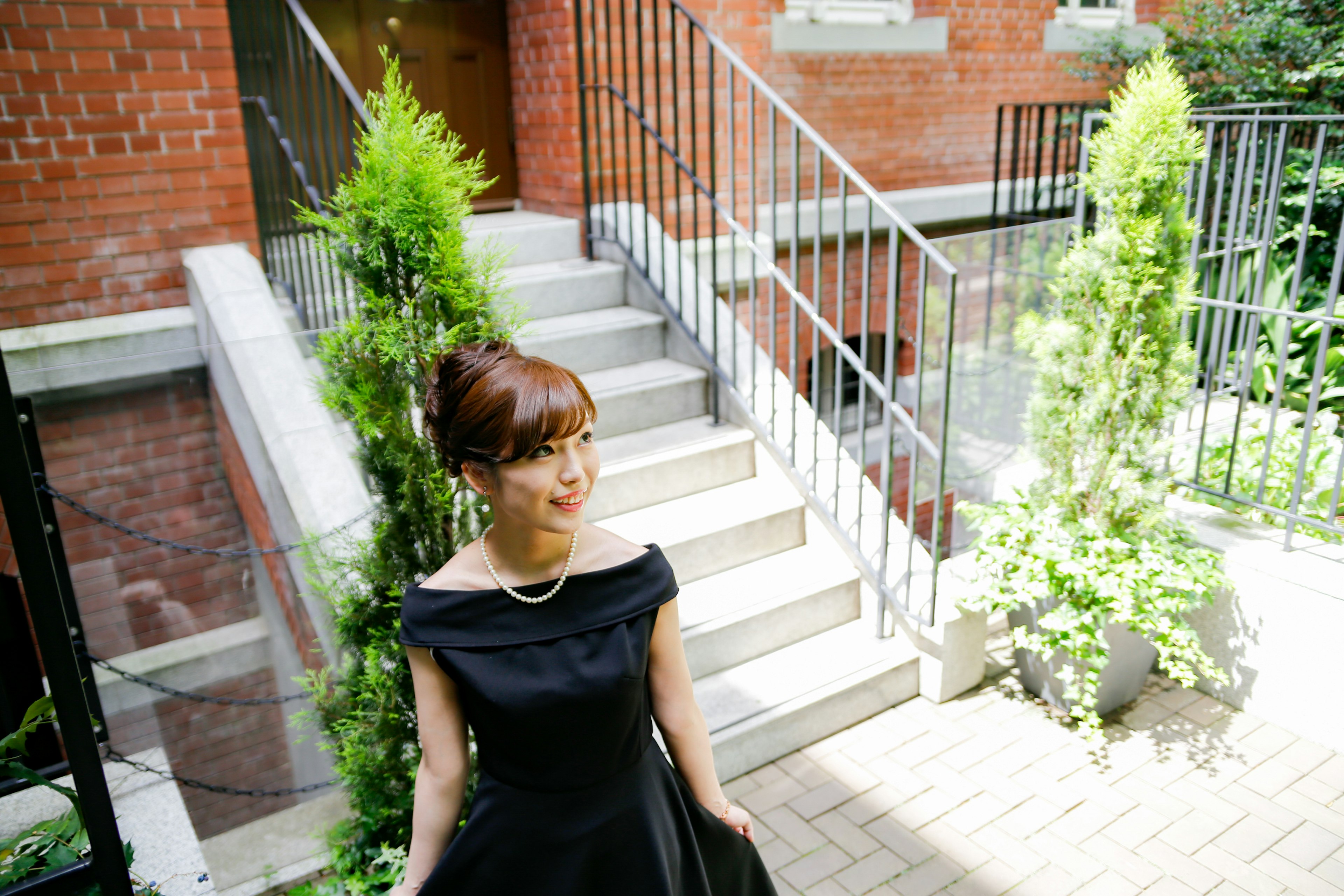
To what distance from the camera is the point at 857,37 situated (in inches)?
267

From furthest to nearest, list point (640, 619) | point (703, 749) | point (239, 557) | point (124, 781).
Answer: point (239, 557) → point (124, 781) → point (703, 749) → point (640, 619)

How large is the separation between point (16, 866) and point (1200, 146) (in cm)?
399

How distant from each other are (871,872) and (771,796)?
0.45 m

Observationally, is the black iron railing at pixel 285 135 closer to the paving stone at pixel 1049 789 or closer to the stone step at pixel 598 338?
the stone step at pixel 598 338

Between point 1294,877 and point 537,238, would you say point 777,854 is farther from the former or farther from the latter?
point 537,238

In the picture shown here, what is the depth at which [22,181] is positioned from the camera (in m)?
3.97

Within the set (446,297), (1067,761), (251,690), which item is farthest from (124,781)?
(1067,761)

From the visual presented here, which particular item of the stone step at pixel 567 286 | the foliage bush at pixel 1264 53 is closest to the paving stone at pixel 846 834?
the stone step at pixel 567 286

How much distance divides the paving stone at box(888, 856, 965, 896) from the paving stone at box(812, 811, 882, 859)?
139mm

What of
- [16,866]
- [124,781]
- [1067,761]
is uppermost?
[16,866]

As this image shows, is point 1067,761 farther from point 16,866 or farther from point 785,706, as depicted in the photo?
point 16,866

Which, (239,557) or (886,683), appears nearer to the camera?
(239,557)

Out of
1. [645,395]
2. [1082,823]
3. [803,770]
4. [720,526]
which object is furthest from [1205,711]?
[645,395]

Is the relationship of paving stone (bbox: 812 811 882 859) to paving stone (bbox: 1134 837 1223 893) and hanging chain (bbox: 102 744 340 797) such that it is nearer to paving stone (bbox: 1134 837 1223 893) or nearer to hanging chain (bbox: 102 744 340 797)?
paving stone (bbox: 1134 837 1223 893)
